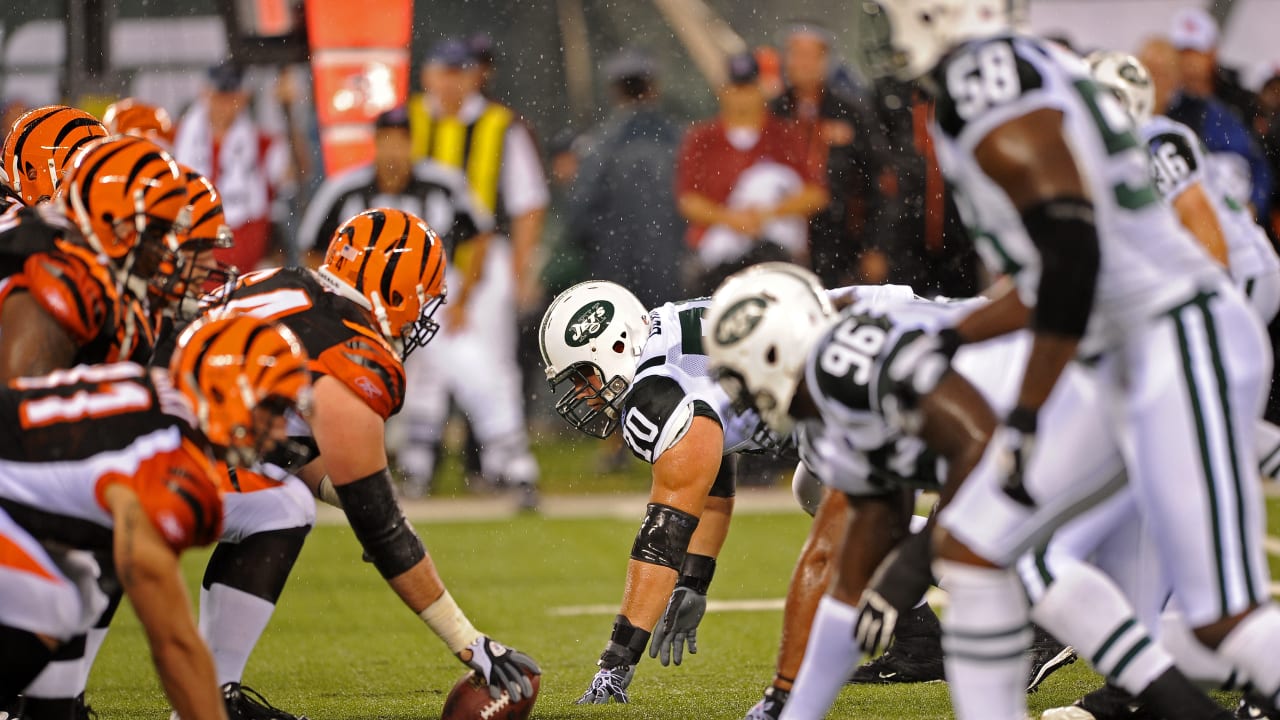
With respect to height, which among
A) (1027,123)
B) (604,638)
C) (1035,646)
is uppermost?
(1027,123)

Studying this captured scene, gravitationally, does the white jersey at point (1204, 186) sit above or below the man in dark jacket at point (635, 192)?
above

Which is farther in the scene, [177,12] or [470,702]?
[177,12]

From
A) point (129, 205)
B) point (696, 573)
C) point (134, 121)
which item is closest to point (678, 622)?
point (696, 573)

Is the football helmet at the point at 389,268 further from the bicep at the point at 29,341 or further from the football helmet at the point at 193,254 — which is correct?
the bicep at the point at 29,341

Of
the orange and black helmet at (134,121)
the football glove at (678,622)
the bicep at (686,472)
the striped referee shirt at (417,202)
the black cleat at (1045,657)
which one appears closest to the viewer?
the black cleat at (1045,657)

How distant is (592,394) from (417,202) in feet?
12.6

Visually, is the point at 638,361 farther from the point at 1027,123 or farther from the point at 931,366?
the point at 1027,123

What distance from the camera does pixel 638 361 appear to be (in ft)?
17.5

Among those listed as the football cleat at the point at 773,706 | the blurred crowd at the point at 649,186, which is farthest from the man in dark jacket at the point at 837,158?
the football cleat at the point at 773,706

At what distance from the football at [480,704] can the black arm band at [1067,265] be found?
67.9 inches

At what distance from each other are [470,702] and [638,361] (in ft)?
4.26

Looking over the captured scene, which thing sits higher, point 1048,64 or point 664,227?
point 1048,64

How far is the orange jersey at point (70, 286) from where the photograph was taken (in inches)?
161

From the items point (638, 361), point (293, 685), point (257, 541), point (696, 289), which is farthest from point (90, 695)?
point (696, 289)
